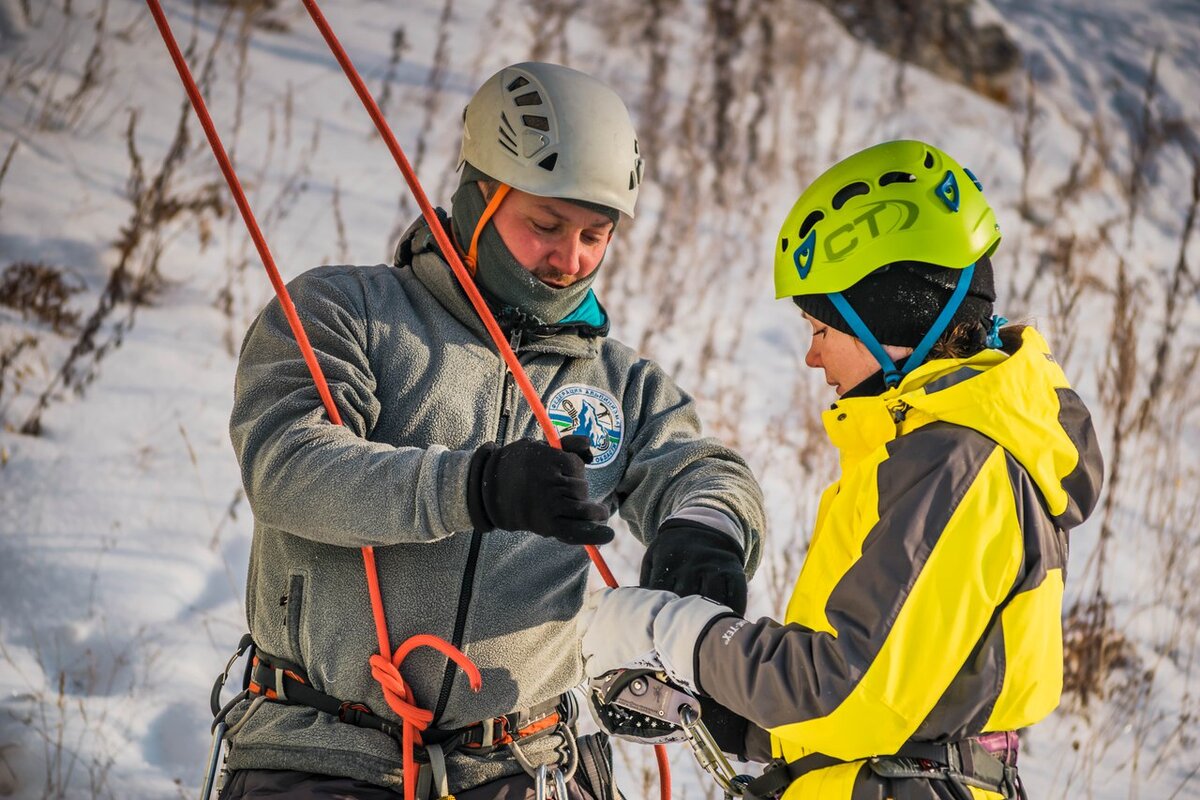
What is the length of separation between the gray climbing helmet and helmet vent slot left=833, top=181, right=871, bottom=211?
1.62ft

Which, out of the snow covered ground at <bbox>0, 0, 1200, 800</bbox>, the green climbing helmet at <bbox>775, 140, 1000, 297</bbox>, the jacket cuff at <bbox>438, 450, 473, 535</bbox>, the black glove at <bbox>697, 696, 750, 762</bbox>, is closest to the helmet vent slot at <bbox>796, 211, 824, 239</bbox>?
the green climbing helmet at <bbox>775, 140, 1000, 297</bbox>

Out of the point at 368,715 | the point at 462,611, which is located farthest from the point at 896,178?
the point at 368,715

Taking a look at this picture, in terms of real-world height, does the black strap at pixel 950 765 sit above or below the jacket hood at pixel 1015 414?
below

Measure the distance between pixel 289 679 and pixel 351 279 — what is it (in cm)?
85

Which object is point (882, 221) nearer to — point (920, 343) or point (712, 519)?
point (920, 343)

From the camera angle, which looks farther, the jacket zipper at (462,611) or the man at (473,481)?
the jacket zipper at (462,611)

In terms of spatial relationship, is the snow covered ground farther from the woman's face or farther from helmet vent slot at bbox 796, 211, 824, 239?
helmet vent slot at bbox 796, 211, 824, 239

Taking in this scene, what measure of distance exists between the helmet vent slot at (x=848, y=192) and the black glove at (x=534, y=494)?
0.79m

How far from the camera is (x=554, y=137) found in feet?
7.77

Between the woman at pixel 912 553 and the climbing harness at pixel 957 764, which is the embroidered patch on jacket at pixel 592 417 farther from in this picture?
the climbing harness at pixel 957 764

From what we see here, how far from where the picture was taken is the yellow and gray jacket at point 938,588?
1.74 metres

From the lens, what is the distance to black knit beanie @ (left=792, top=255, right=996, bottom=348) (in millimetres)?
2074

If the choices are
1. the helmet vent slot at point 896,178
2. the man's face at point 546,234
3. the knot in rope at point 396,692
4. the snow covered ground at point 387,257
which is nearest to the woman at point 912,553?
the helmet vent slot at point 896,178

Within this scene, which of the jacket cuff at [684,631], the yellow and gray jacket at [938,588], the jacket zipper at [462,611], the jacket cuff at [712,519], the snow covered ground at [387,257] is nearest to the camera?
the yellow and gray jacket at [938,588]
